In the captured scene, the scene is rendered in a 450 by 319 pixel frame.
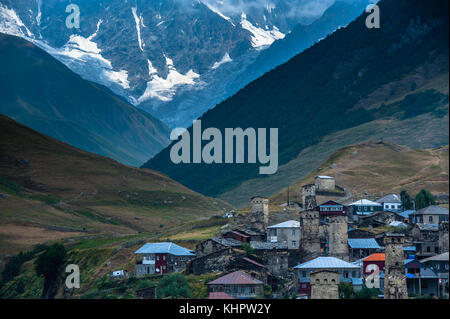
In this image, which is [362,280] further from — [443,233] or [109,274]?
[109,274]

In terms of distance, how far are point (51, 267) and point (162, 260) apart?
2611 centimetres

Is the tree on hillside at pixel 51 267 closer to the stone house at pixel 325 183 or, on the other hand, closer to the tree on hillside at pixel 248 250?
the tree on hillside at pixel 248 250

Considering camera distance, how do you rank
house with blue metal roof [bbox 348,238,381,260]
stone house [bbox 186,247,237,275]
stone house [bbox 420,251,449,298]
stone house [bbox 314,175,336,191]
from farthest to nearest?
stone house [bbox 314,175,336,191] < house with blue metal roof [bbox 348,238,381,260] < stone house [bbox 186,247,237,275] < stone house [bbox 420,251,449,298]

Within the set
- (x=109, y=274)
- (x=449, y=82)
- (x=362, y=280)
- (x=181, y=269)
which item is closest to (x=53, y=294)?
(x=109, y=274)

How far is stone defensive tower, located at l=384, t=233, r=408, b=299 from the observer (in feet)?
229

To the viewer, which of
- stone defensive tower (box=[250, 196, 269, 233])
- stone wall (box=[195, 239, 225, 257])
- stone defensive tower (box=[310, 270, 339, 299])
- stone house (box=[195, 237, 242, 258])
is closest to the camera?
stone defensive tower (box=[310, 270, 339, 299])

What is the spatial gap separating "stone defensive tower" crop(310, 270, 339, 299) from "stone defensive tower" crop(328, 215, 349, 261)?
21584 millimetres

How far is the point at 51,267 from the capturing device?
123 metres


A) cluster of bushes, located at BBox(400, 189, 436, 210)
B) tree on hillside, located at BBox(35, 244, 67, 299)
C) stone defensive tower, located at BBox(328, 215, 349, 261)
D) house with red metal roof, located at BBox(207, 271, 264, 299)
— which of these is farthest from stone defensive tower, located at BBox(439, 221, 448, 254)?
tree on hillside, located at BBox(35, 244, 67, 299)

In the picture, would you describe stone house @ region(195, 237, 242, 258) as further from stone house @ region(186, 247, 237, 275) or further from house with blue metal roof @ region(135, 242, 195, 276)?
house with blue metal roof @ region(135, 242, 195, 276)
